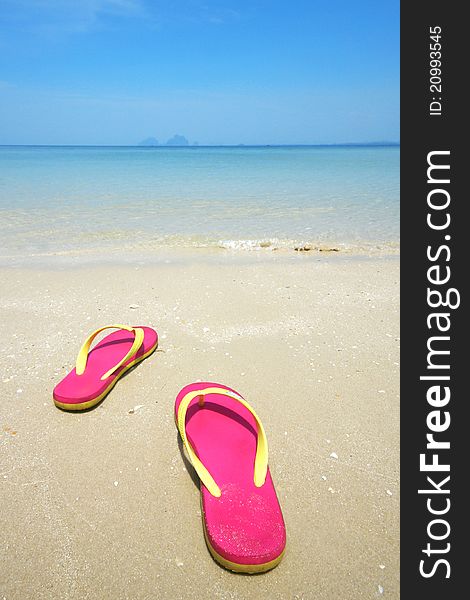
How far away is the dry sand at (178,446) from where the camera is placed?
5.30 ft

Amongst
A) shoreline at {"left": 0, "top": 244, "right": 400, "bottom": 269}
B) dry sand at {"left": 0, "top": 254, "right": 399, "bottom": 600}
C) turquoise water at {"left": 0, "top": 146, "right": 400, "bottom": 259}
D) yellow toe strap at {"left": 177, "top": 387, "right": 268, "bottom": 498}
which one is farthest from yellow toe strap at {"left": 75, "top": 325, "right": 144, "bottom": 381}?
turquoise water at {"left": 0, "top": 146, "right": 400, "bottom": 259}

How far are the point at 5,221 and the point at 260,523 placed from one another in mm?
9060

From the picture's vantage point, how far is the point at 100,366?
281 centimetres

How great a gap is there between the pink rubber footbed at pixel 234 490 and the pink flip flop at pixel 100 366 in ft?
1.91

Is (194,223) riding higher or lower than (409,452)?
higher

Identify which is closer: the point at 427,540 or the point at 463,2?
the point at 427,540

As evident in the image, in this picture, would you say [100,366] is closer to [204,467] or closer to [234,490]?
[204,467]

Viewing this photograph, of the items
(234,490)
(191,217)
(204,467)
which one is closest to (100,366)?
(204,467)

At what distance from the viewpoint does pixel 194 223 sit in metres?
8.71

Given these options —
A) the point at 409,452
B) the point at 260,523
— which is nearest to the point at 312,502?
the point at 260,523

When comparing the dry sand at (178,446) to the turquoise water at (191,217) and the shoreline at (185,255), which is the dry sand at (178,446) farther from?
the turquoise water at (191,217)

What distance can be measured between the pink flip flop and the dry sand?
86 millimetres

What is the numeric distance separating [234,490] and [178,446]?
0.54 metres

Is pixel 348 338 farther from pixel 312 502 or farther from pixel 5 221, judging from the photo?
pixel 5 221
